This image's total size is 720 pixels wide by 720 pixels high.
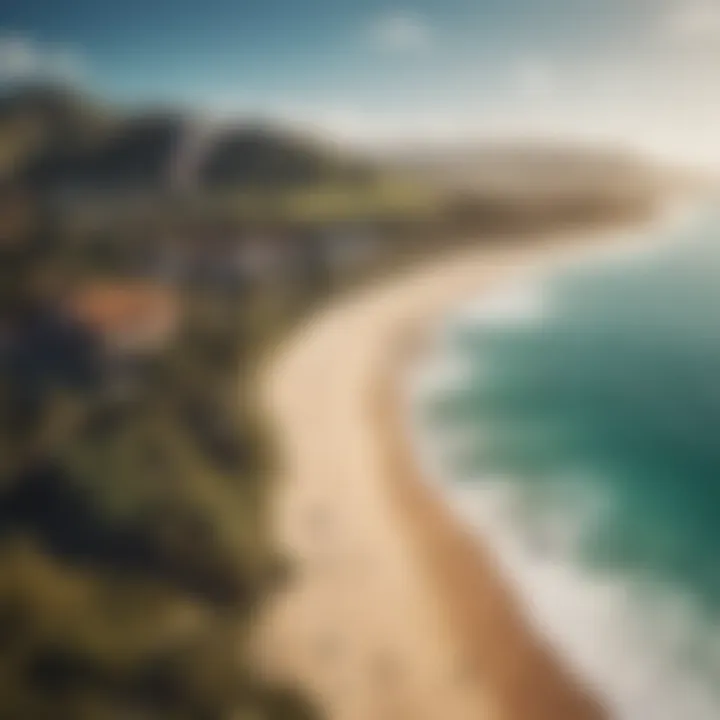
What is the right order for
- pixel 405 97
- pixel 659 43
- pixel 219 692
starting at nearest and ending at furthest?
1. pixel 219 692
2. pixel 659 43
3. pixel 405 97

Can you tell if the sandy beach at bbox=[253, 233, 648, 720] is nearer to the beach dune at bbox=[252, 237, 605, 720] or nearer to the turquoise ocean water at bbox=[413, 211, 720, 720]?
the beach dune at bbox=[252, 237, 605, 720]

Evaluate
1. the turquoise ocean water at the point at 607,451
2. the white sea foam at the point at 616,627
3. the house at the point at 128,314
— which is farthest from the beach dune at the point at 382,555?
the house at the point at 128,314

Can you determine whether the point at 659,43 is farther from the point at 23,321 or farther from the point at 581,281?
the point at 23,321

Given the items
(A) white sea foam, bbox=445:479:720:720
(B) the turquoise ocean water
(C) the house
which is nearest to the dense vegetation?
(C) the house

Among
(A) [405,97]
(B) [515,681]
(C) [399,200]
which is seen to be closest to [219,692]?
(B) [515,681]

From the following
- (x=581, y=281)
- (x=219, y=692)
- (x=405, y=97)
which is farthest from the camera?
(x=581, y=281)

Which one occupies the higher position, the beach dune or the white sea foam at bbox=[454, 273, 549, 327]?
the white sea foam at bbox=[454, 273, 549, 327]

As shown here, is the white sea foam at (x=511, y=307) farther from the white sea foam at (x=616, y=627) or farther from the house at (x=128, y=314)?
the house at (x=128, y=314)
